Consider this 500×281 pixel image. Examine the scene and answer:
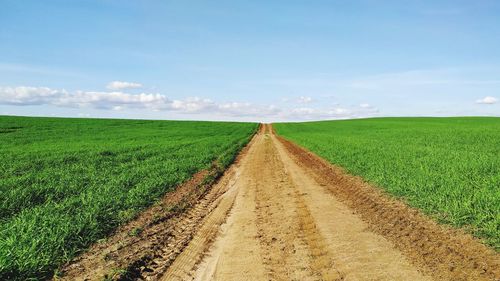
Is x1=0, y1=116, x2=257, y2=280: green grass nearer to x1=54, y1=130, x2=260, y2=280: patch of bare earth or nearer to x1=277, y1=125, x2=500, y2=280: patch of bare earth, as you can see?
x1=54, y1=130, x2=260, y2=280: patch of bare earth

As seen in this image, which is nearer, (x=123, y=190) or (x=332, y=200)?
(x=332, y=200)

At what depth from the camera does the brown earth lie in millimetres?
5539

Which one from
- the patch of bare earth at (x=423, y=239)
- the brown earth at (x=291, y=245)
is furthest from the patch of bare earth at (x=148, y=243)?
the patch of bare earth at (x=423, y=239)

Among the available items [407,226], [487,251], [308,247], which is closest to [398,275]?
[308,247]

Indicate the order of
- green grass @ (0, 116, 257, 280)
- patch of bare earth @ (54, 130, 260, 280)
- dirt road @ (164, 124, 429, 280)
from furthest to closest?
green grass @ (0, 116, 257, 280)
patch of bare earth @ (54, 130, 260, 280)
dirt road @ (164, 124, 429, 280)

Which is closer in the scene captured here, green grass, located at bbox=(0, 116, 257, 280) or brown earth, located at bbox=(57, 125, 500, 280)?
brown earth, located at bbox=(57, 125, 500, 280)

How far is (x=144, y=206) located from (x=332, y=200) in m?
5.09

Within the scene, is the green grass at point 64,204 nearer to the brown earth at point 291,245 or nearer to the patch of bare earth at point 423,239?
the brown earth at point 291,245

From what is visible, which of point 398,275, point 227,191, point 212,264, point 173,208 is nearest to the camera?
point 398,275

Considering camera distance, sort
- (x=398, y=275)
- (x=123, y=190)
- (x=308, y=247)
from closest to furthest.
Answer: (x=398, y=275)
(x=308, y=247)
(x=123, y=190)

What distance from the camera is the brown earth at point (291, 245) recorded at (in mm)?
5539

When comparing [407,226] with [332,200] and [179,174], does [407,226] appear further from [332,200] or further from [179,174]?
[179,174]

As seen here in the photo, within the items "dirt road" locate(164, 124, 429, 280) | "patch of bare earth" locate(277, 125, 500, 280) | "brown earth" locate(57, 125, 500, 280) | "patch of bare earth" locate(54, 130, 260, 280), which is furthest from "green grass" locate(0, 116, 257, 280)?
"patch of bare earth" locate(277, 125, 500, 280)

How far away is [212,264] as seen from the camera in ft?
19.3
